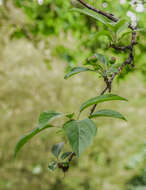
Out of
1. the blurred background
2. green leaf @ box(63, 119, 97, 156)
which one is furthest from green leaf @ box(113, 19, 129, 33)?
the blurred background

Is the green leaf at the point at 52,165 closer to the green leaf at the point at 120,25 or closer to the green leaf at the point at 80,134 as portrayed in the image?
the green leaf at the point at 80,134

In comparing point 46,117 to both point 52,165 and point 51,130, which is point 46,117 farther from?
point 51,130

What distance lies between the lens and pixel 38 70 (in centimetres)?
365

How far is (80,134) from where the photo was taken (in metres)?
0.28

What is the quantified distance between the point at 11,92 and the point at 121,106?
172 centimetres

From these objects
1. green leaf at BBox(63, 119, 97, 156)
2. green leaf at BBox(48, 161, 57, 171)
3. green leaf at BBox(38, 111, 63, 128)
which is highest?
green leaf at BBox(38, 111, 63, 128)

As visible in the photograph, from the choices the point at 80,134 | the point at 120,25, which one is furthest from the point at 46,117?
the point at 120,25

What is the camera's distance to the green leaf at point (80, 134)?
0.27 metres

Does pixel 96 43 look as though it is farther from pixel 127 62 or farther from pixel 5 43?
pixel 5 43

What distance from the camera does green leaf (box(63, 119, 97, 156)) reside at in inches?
10.8

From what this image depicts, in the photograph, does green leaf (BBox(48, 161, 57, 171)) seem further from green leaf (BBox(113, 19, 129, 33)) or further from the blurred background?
the blurred background

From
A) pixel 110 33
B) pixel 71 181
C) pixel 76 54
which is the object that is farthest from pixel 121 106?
pixel 110 33

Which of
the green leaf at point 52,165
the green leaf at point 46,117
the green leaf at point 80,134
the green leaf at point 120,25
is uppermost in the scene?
the green leaf at point 120,25

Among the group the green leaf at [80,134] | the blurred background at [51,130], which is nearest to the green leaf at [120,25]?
the green leaf at [80,134]
